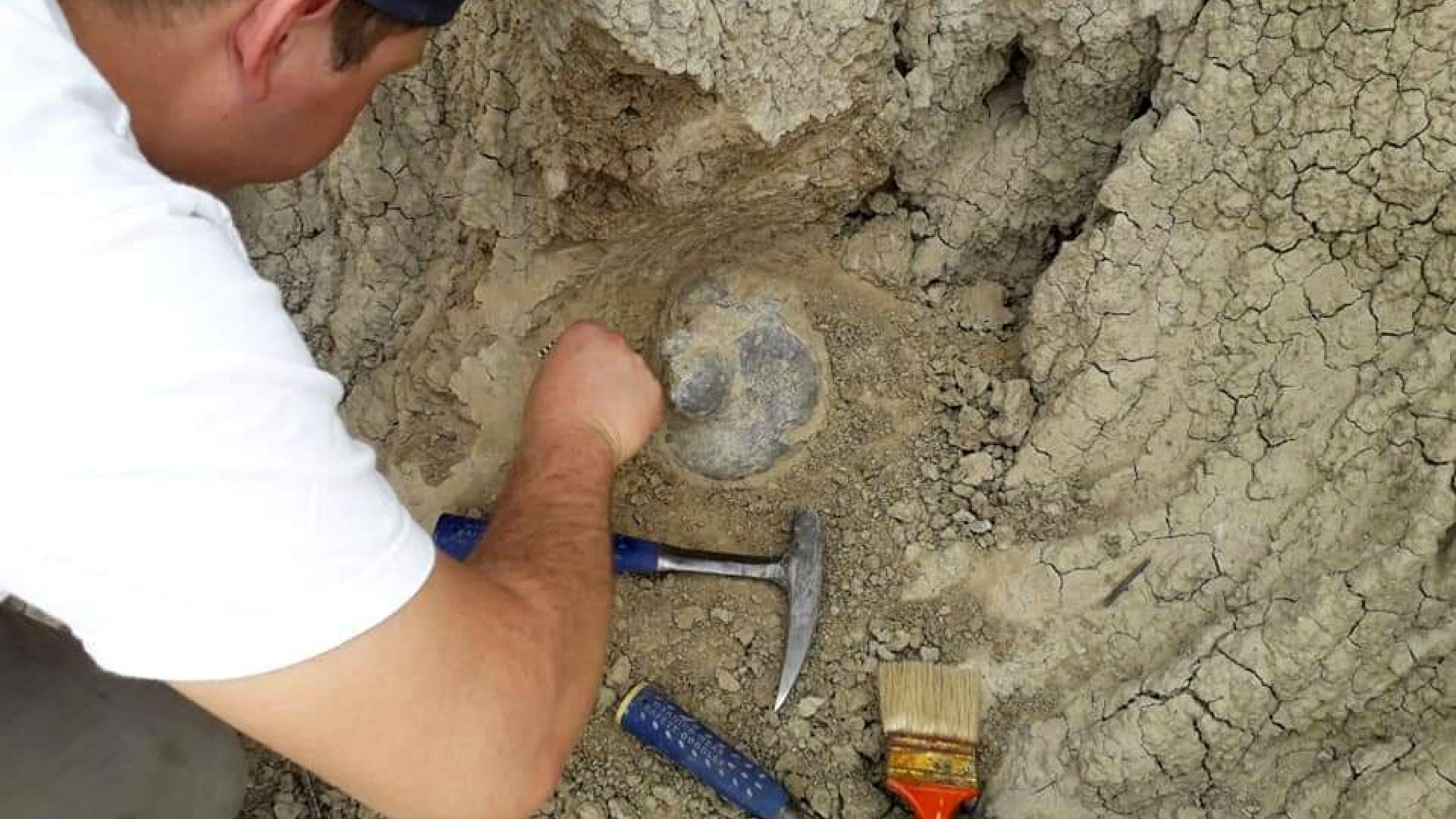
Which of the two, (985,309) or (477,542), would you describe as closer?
(477,542)

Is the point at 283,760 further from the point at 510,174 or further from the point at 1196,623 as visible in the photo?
the point at 1196,623

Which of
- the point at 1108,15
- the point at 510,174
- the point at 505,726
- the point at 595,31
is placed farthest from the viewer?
the point at 510,174

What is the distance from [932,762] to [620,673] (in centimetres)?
57

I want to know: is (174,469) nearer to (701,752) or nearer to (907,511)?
(701,752)

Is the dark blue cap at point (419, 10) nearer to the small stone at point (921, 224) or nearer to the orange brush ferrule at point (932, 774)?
the small stone at point (921, 224)

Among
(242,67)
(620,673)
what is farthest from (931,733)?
(242,67)

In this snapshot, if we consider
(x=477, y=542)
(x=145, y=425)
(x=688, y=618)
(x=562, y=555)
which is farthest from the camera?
(x=688, y=618)

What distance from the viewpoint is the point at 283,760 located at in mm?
2180

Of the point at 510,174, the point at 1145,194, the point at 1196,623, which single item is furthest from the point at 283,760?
the point at 1145,194

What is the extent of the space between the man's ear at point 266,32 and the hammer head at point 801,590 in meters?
1.21

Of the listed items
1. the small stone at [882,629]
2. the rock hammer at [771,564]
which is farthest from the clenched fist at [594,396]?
the small stone at [882,629]

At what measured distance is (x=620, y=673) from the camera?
2148 mm

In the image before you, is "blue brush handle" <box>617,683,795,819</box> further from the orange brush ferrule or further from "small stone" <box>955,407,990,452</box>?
"small stone" <box>955,407,990,452</box>

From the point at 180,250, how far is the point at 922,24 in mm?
1307
